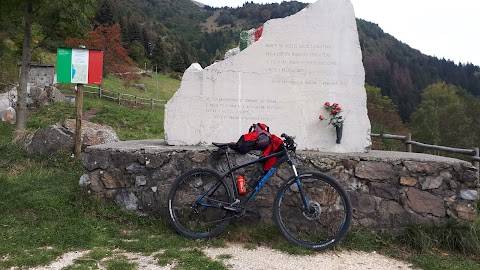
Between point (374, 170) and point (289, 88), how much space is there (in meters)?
1.42

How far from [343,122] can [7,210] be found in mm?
4117

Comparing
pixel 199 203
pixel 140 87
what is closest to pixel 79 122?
pixel 199 203

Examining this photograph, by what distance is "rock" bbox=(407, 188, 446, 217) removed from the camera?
4.51 metres

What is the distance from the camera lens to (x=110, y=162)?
498cm

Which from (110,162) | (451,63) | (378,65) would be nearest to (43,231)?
(110,162)

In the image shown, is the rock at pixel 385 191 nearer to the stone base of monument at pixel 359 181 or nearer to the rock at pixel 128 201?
the stone base of monument at pixel 359 181

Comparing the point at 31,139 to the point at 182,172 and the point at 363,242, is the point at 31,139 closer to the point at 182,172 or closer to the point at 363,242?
the point at 182,172

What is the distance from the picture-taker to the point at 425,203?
14.9ft

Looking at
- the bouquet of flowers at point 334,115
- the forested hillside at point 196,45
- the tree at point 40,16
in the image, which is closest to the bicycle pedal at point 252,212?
the bouquet of flowers at point 334,115

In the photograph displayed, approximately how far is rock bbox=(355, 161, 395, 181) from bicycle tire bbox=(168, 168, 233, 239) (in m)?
1.49

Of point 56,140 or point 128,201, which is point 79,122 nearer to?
point 56,140

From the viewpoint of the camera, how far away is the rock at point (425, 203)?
14.8ft

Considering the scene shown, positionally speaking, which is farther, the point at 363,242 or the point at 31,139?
the point at 31,139

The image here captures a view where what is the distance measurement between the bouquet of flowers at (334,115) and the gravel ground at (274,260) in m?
1.57
